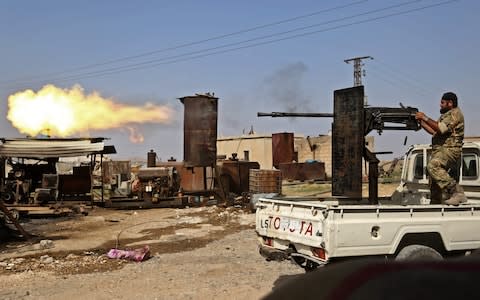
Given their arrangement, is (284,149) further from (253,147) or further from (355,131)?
(355,131)

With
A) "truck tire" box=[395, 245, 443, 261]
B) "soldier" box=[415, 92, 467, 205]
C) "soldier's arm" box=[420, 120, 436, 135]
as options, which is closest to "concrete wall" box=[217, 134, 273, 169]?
"soldier's arm" box=[420, 120, 436, 135]

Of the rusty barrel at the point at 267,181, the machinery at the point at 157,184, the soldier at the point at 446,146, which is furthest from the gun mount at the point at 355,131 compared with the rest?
the machinery at the point at 157,184

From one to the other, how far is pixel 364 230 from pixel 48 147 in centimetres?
1820

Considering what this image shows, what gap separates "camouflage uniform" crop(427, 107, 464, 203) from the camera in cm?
710

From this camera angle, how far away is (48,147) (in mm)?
20891

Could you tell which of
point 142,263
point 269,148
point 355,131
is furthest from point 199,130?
point 269,148

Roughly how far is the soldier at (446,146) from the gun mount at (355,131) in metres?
1.04

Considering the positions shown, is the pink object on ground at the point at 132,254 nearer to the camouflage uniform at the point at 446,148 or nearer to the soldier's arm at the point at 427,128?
the camouflage uniform at the point at 446,148

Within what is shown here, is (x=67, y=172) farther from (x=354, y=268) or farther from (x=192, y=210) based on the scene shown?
(x=354, y=268)

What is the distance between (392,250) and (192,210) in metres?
13.7

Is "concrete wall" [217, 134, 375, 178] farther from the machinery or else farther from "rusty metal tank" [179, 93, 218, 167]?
the machinery

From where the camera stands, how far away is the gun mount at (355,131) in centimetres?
816

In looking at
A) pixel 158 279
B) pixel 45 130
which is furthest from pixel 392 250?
pixel 45 130

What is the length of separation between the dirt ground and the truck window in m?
3.08
